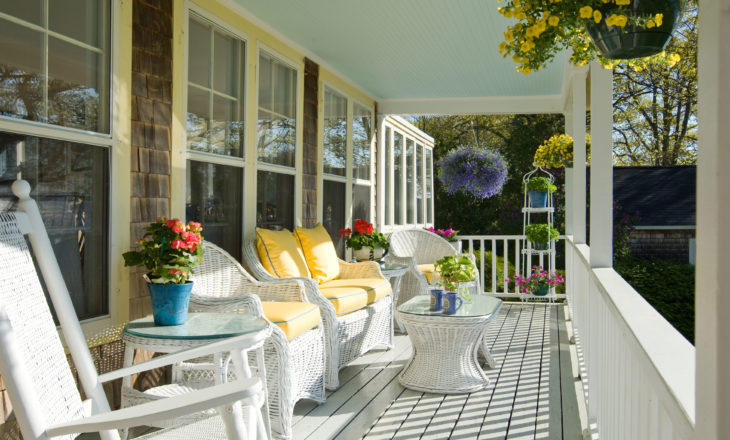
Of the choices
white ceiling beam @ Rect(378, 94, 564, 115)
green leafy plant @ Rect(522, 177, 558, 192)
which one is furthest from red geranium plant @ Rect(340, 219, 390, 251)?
green leafy plant @ Rect(522, 177, 558, 192)

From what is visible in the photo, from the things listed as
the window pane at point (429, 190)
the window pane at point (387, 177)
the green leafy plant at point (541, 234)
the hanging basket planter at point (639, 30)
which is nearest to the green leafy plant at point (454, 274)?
the hanging basket planter at point (639, 30)

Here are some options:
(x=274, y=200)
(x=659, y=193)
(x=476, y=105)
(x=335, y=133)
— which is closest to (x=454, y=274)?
(x=274, y=200)

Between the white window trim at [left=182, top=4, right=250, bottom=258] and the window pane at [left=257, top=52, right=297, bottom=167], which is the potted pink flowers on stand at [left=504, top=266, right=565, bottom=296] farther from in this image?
the white window trim at [left=182, top=4, right=250, bottom=258]

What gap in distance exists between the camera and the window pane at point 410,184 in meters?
8.95

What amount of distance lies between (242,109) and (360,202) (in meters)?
2.93

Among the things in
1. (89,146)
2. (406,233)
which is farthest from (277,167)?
(406,233)

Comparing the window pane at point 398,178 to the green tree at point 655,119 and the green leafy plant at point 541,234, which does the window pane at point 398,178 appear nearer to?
the green leafy plant at point 541,234

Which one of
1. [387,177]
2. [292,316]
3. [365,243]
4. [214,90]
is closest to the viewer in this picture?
[292,316]

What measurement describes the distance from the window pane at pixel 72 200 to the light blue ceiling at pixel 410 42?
1796mm

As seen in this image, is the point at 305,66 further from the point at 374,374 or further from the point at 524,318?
the point at 524,318

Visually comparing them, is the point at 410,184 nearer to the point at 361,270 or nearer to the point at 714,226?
the point at 361,270

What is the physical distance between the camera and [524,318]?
6.61m

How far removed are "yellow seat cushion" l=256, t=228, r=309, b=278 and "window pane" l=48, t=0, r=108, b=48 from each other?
1.76 metres

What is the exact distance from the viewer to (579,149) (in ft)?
14.5
